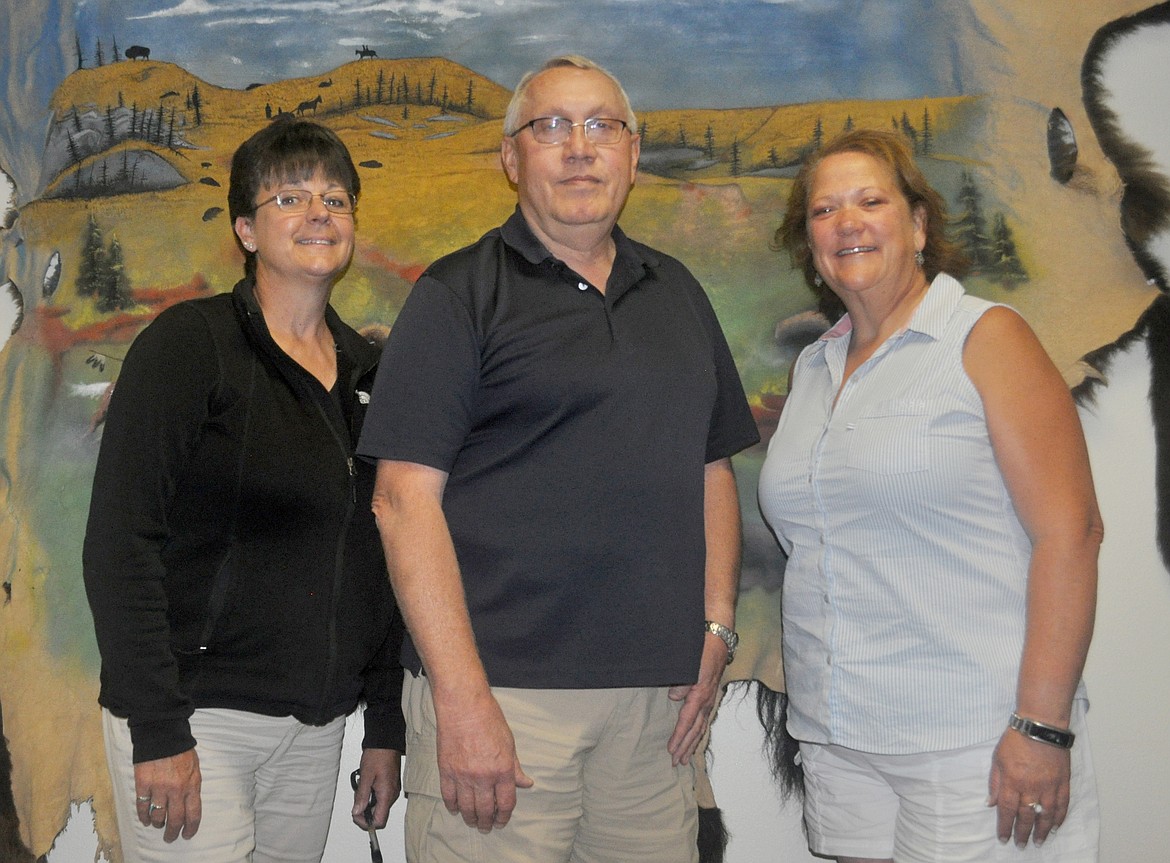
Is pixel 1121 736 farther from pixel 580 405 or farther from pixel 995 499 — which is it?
pixel 580 405

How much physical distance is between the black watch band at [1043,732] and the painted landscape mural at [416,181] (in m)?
0.74

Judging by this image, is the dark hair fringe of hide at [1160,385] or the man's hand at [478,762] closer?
the man's hand at [478,762]

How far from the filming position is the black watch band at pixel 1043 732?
1434mm

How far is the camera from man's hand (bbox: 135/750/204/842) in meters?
1.50

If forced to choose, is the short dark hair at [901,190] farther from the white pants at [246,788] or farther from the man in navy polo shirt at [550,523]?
the white pants at [246,788]

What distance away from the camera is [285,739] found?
1657 mm

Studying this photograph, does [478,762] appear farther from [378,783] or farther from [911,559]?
[911,559]

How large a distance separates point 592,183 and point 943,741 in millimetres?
1038

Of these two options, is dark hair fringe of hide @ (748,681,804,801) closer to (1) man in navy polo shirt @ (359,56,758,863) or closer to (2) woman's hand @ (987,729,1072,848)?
(1) man in navy polo shirt @ (359,56,758,863)

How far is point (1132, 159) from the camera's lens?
2.15 m

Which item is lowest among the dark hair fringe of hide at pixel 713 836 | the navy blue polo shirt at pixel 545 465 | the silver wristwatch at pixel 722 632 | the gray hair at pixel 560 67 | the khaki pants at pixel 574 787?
the dark hair fringe of hide at pixel 713 836

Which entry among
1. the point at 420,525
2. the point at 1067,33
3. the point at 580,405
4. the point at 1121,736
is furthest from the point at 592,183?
the point at 1121,736

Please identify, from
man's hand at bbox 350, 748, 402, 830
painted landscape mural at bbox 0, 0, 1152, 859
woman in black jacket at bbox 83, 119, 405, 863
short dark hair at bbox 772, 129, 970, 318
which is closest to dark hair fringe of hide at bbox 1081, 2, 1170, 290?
painted landscape mural at bbox 0, 0, 1152, 859

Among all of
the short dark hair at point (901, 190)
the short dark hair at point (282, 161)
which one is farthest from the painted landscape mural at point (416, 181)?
the short dark hair at point (282, 161)
